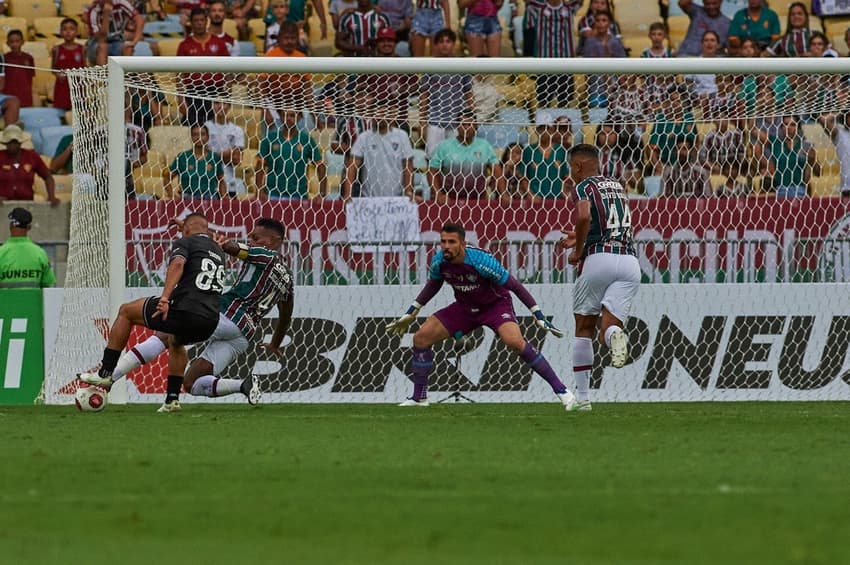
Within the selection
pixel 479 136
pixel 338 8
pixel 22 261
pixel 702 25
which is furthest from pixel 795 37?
pixel 22 261

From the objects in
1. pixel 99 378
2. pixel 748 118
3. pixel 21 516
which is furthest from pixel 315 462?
pixel 748 118

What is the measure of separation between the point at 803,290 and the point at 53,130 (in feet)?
30.3

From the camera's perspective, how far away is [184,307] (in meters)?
12.2

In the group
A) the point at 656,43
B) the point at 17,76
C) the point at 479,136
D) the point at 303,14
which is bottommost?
the point at 479,136

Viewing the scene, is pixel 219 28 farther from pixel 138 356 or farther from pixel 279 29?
pixel 138 356

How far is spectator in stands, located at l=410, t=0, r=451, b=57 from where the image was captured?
20156mm

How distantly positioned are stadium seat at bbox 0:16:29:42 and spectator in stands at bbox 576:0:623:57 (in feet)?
23.8

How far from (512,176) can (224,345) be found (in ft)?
11.8

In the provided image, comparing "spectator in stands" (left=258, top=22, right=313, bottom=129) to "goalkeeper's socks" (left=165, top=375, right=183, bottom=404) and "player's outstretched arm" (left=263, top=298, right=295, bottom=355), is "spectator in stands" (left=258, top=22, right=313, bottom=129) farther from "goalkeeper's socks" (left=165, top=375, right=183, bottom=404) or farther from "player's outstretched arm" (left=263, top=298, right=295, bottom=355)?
"goalkeeper's socks" (left=165, top=375, right=183, bottom=404)

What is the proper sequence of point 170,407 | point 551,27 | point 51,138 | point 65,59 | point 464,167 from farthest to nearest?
point 551,27, point 65,59, point 51,138, point 464,167, point 170,407

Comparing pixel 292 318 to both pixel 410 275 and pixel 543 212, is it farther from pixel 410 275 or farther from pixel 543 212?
pixel 543 212

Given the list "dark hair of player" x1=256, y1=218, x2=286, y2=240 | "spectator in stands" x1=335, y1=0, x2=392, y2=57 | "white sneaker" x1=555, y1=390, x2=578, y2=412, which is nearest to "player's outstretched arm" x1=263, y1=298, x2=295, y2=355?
"dark hair of player" x1=256, y1=218, x2=286, y2=240

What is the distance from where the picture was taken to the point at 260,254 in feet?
43.6

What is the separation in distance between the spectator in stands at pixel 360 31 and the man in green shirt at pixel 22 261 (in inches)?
247
